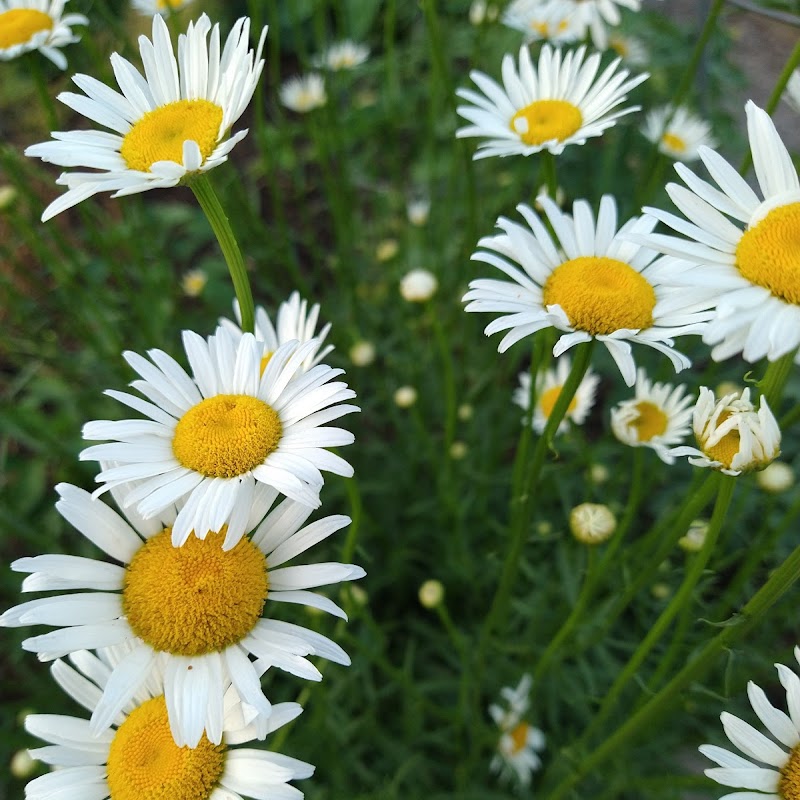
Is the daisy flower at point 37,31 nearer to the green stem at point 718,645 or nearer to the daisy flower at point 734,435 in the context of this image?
the daisy flower at point 734,435

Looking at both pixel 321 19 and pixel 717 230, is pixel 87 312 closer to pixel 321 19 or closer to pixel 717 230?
pixel 321 19

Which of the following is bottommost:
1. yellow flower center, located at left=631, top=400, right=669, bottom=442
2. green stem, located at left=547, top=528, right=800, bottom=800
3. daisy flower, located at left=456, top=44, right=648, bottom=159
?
green stem, located at left=547, top=528, right=800, bottom=800

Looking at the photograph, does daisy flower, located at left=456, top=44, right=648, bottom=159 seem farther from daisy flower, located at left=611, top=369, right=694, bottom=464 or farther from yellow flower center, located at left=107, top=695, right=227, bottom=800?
yellow flower center, located at left=107, top=695, right=227, bottom=800

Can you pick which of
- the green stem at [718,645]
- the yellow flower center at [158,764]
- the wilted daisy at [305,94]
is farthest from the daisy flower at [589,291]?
the wilted daisy at [305,94]

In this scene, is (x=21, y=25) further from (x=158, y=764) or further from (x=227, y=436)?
(x=158, y=764)

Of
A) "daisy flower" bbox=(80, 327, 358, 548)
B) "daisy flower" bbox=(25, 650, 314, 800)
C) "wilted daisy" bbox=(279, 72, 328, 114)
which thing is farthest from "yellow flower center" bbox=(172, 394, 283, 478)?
"wilted daisy" bbox=(279, 72, 328, 114)

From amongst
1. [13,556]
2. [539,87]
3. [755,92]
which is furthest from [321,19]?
[755,92]
